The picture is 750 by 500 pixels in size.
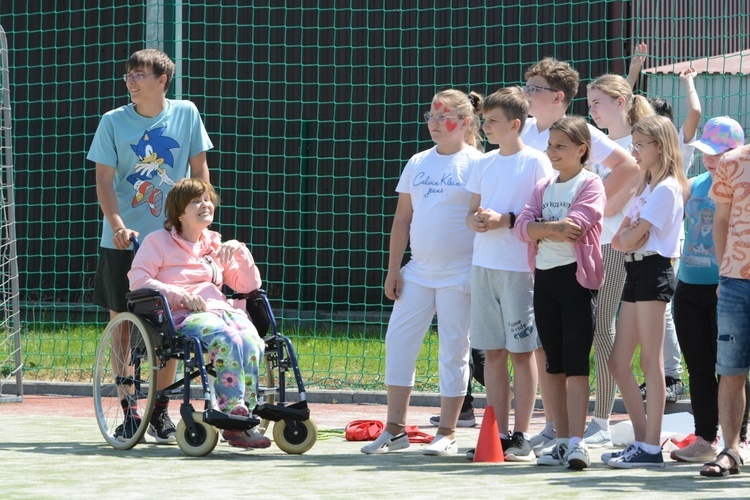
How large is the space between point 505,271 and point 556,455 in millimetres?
827

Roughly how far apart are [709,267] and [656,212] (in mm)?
404

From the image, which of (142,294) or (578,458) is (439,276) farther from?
(142,294)

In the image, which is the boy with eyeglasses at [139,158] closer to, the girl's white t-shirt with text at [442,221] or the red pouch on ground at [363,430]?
the red pouch on ground at [363,430]

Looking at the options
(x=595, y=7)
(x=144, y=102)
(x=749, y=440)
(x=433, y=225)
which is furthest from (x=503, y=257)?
(x=595, y=7)

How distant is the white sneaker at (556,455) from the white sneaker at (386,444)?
Answer: 75cm

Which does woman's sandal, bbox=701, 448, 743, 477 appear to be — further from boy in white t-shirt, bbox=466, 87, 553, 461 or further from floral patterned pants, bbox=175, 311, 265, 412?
floral patterned pants, bbox=175, 311, 265, 412

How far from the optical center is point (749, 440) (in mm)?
6559

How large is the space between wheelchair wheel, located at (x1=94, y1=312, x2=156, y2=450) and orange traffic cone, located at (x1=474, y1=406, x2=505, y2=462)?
1.47 m

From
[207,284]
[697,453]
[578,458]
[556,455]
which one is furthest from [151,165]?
[697,453]

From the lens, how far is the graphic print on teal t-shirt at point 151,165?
22.3ft

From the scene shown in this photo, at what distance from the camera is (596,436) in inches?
259

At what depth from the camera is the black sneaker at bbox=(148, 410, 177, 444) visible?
659 centimetres

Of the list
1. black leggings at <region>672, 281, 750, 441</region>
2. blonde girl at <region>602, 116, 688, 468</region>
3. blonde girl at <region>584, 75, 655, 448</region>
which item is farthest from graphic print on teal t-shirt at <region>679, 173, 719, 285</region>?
blonde girl at <region>584, 75, 655, 448</region>

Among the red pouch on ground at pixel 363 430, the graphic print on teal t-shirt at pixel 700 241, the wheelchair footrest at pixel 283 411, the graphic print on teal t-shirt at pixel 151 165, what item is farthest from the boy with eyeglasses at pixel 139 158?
the graphic print on teal t-shirt at pixel 700 241
